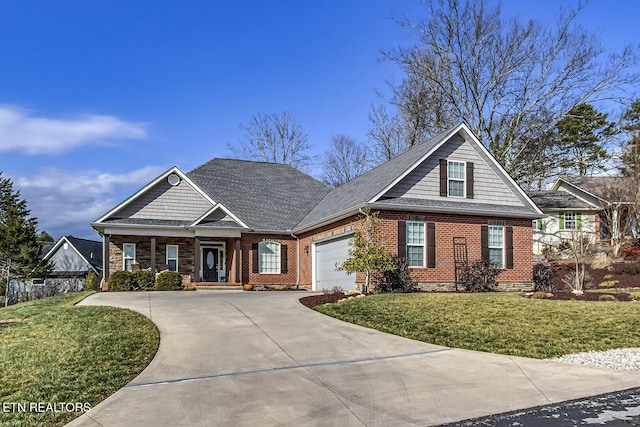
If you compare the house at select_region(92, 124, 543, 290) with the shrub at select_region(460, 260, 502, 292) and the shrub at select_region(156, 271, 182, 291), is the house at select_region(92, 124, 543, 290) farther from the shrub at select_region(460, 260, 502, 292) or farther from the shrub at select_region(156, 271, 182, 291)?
the shrub at select_region(156, 271, 182, 291)

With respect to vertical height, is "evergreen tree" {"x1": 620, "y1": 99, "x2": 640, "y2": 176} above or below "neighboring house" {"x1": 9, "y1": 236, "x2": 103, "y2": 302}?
above

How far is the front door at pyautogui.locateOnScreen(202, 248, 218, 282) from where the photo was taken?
26.3 meters

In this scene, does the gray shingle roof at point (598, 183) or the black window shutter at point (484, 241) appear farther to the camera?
the gray shingle roof at point (598, 183)

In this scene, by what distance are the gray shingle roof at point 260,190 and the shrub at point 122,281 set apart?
5.14 m

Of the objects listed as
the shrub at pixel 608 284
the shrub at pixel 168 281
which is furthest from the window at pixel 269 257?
the shrub at pixel 608 284

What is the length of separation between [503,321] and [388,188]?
8145mm

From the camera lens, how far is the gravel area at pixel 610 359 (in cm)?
877

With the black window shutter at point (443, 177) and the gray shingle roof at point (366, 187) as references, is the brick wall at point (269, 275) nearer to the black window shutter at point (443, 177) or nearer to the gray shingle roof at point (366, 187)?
the gray shingle roof at point (366, 187)

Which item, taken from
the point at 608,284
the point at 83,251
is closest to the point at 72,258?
the point at 83,251

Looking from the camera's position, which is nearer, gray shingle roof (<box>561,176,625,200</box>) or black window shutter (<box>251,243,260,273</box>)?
black window shutter (<box>251,243,260,273</box>)

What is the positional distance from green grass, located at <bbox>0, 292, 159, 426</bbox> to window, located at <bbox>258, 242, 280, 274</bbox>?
11.5 m

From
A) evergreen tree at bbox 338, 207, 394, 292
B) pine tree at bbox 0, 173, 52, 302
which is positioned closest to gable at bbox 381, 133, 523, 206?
evergreen tree at bbox 338, 207, 394, 292

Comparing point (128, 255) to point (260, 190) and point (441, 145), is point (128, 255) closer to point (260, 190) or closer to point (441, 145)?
point (260, 190)

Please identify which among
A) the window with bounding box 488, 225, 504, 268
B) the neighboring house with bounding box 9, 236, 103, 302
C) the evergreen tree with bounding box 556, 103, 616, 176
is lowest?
the neighboring house with bounding box 9, 236, 103, 302
